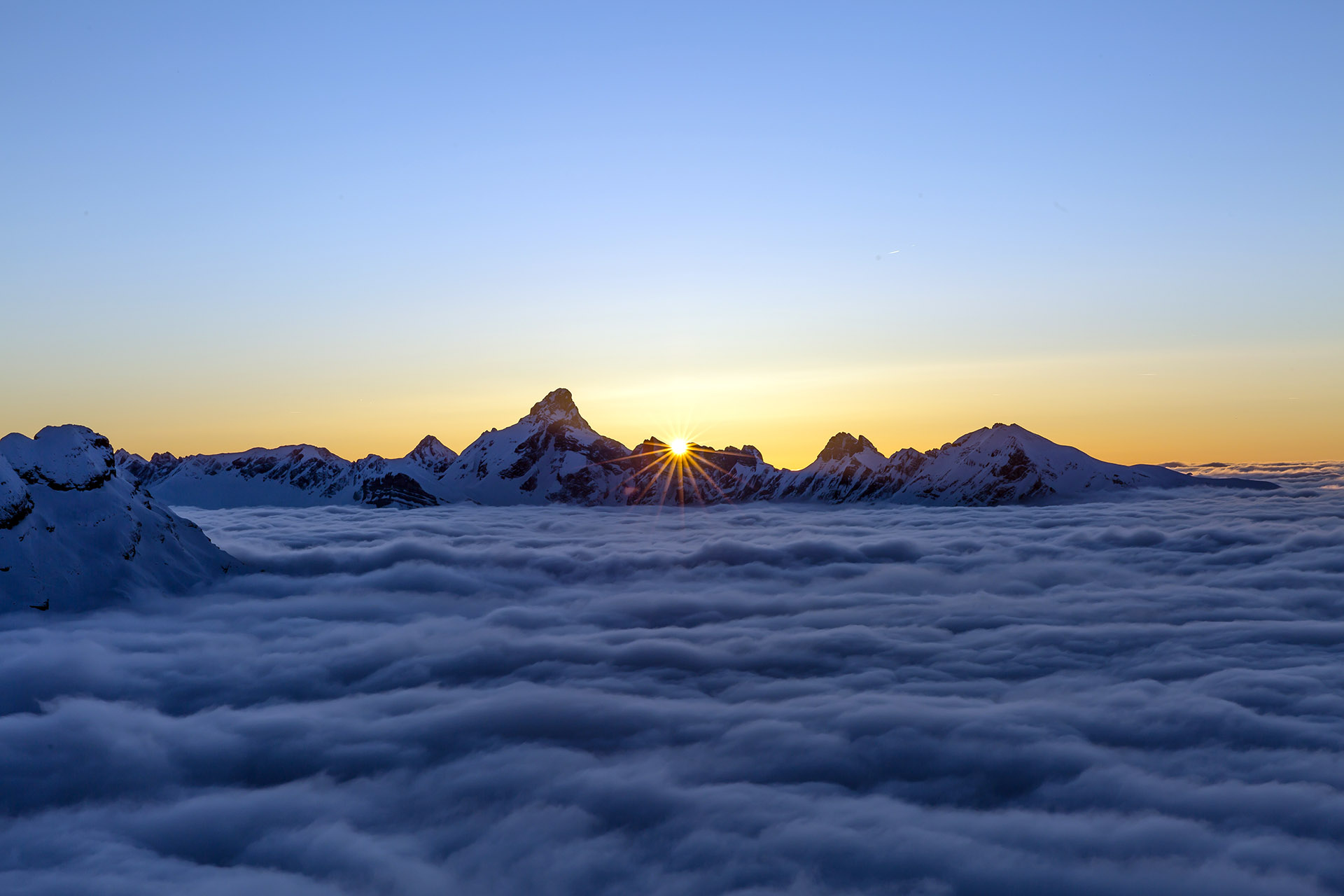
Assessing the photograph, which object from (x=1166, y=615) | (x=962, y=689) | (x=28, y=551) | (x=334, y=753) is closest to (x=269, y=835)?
(x=334, y=753)

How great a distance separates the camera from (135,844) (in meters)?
41.9

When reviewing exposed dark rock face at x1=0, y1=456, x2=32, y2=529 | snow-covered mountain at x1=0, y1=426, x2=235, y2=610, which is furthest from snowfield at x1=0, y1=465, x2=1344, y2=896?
snow-covered mountain at x1=0, y1=426, x2=235, y2=610

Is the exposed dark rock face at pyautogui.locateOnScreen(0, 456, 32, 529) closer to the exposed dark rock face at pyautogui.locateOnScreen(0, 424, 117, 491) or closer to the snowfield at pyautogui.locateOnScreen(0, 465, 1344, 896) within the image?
the snowfield at pyautogui.locateOnScreen(0, 465, 1344, 896)

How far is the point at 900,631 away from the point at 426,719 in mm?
60127

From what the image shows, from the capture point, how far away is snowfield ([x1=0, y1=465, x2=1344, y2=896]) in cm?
3838

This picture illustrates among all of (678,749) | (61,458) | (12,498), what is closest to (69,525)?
(61,458)

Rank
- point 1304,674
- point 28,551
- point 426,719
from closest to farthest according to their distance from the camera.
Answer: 1. point 426,719
2. point 1304,674
3. point 28,551

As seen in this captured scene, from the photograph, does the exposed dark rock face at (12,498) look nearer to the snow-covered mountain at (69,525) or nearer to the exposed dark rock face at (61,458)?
the snow-covered mountain at (69,525)

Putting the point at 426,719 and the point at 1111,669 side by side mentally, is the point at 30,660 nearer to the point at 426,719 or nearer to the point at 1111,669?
the point at 426,719

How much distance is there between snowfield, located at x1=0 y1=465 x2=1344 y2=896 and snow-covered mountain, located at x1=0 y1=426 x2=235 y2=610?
2.73 metres

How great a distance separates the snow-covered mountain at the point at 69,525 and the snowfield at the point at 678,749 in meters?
2.73

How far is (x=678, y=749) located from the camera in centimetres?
5594

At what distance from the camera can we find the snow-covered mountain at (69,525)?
272ft

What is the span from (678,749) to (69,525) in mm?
77414
